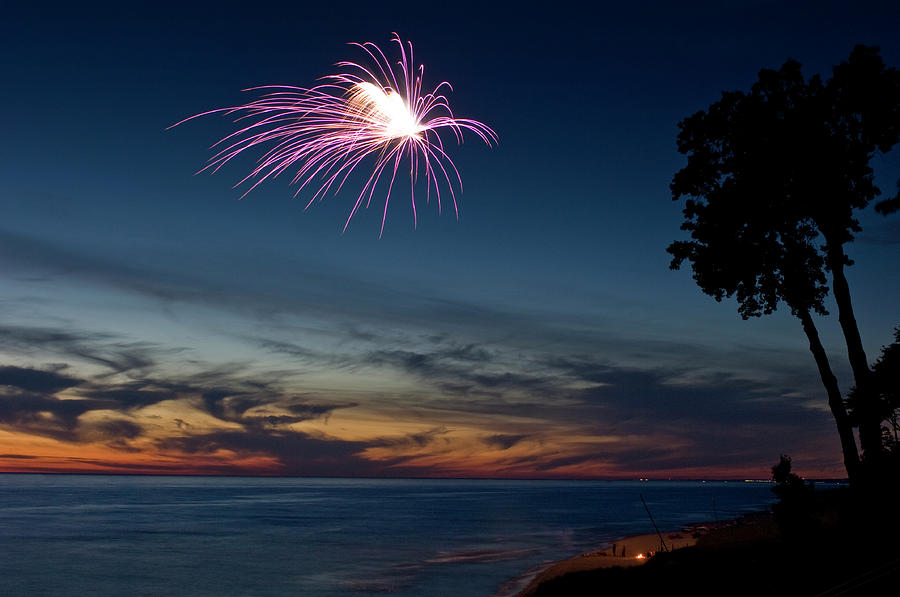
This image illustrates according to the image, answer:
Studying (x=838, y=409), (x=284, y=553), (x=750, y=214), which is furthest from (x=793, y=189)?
(x=284, y=553)

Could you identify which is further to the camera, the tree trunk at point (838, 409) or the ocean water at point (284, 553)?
the ocean water at point (284, 553)

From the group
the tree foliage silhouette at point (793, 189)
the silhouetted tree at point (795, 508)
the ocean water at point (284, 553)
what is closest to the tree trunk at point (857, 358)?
the tree foliage silhouette at point (793, 189)

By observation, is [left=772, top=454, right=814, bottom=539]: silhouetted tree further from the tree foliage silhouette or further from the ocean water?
the ocean water

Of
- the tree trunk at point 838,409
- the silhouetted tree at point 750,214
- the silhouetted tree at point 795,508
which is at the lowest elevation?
the silhouetted tree at point 795,508

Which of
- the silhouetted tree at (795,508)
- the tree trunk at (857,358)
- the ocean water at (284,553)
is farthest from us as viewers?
the ocean water at (284,553)

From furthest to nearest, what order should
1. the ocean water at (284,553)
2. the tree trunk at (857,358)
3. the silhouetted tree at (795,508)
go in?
the ocean water at (284,553) → the tree trunk at (857,358) → the silhouetted tree at (795,508)

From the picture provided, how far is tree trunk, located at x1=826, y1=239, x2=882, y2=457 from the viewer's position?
25453 mm

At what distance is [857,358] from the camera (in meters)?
26.0

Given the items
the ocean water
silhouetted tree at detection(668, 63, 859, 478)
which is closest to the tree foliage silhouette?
silhouetted tree at detection(668, 63, 859, 478)

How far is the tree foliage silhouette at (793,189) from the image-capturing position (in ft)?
85.4


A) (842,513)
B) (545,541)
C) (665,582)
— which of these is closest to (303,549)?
(545,541)

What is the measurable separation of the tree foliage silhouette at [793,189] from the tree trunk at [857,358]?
0.04 metres

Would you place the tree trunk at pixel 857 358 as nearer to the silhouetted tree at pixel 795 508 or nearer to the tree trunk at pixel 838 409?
the tree trunk at pixel 838 409

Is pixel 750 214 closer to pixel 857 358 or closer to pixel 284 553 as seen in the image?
pixel 857 358
